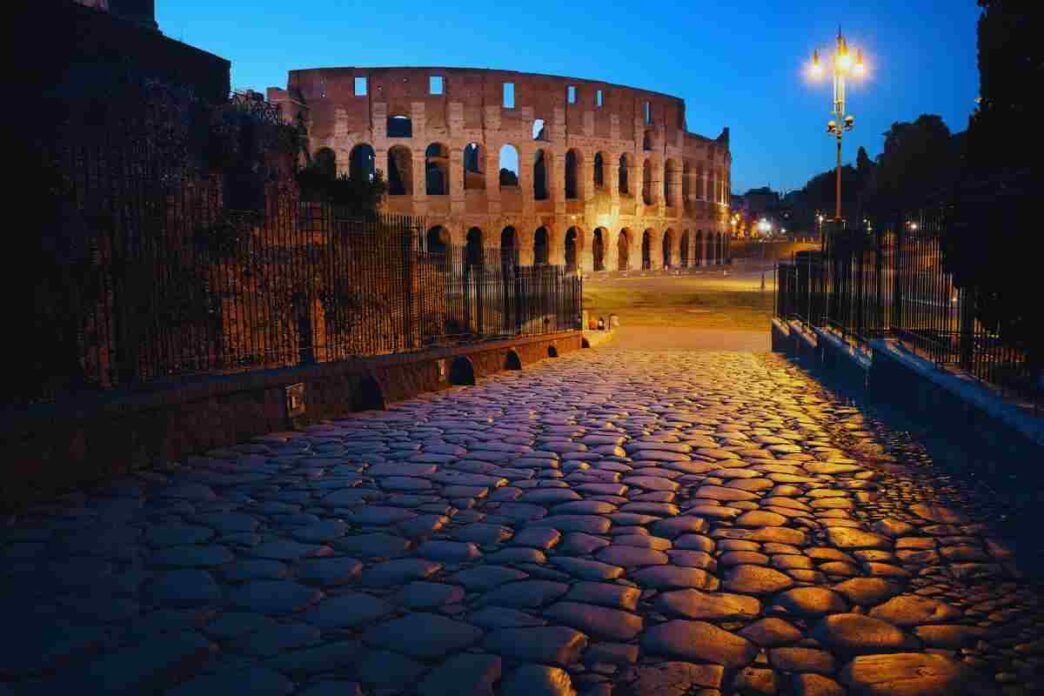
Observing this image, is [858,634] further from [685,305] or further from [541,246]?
[541,246]

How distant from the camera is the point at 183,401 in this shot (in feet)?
22.1

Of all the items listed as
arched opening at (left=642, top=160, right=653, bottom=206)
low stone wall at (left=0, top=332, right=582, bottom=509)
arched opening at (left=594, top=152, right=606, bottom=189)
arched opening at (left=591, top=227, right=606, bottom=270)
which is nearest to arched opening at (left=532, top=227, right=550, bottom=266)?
arched opening at (left=591, top=227, right=606, bottom=270)

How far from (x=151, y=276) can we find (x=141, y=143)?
Result: 150 cm

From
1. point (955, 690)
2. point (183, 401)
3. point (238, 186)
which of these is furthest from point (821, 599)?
point (238, 186)

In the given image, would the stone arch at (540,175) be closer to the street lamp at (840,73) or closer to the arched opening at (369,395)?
the street lamp at (840,73)

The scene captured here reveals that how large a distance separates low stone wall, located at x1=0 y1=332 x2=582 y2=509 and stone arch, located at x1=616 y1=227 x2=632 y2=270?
44.7m

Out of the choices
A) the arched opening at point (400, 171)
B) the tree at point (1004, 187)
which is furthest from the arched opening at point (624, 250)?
the tree at point (1004, 187)

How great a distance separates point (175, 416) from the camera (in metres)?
6.66

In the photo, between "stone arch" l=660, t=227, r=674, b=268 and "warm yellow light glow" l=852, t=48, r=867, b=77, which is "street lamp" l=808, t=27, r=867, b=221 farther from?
"stone arch" l=660, t=227, r=674, b=268

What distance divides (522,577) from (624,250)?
52.8m

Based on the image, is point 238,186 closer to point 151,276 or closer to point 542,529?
point 151,276

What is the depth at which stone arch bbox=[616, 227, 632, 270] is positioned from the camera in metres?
54.1

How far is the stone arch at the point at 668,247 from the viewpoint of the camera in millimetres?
57188

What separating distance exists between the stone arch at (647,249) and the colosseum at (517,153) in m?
0.08
